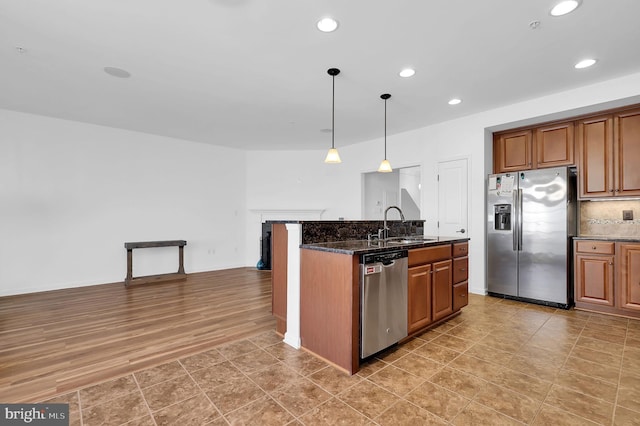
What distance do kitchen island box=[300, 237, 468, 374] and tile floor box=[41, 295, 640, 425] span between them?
0.55ft

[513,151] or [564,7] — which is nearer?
[564,7]

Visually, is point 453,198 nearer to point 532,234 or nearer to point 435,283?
point 532,234

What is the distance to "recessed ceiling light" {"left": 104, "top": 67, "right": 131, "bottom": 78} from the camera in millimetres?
3250

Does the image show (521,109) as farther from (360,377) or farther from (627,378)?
(360,377)

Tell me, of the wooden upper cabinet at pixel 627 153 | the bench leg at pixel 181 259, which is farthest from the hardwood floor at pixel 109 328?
the wooden upper cabinet at pixel 627 153

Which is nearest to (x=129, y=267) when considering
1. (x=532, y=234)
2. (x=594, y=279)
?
(x=532, y=234)

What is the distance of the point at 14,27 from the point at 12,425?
299cm

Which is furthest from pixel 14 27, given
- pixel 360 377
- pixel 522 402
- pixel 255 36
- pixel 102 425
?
pixel 522 402

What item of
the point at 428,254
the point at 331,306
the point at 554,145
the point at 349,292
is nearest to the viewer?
the point at 349,292

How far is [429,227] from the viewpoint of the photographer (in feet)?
16.9

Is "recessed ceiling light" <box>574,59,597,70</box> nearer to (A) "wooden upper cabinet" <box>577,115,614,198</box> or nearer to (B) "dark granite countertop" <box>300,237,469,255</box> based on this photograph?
(A) "wooden upper cabinet" <box>577,115,614,198</box>

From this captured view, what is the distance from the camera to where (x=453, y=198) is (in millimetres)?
4879

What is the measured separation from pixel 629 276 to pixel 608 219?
886 mm

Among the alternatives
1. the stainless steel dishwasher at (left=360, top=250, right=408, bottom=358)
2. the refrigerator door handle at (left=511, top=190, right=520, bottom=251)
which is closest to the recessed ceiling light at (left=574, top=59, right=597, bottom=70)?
the refrigerator door handle at (left=511, top=190, right=520, bottom=251)
